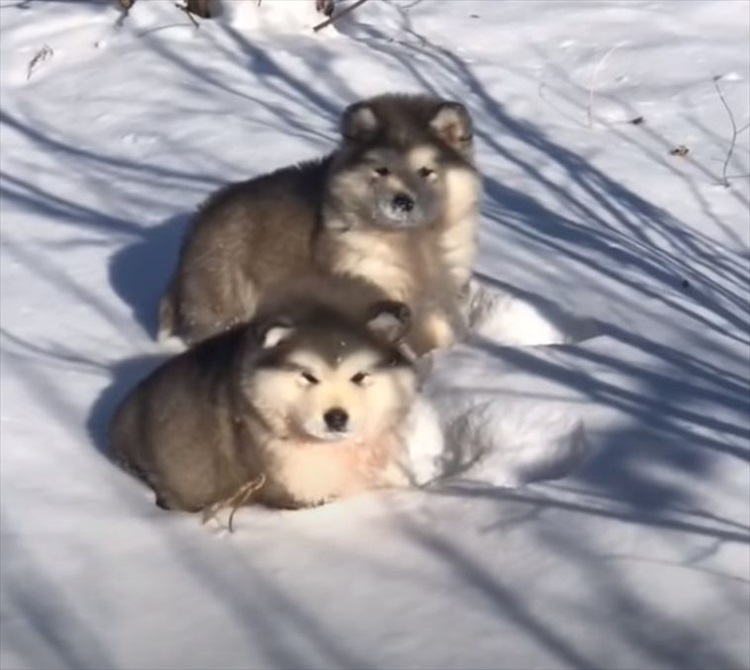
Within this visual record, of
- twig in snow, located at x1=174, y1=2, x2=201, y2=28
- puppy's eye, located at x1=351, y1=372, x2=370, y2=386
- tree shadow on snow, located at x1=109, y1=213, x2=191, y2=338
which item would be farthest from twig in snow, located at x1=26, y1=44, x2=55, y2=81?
puppy's eye, located at x1=351, y1=372, x2=370, y2=386

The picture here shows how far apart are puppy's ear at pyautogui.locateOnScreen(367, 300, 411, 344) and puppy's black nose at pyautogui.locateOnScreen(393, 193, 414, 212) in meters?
0.95

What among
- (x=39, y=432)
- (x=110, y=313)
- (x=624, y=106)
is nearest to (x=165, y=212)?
(x=110, y=313)

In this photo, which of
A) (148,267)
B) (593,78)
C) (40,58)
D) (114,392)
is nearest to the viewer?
(114,392)

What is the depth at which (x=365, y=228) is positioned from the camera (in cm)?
678

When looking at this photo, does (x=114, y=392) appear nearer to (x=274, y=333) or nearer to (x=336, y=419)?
(x=274, y=333)

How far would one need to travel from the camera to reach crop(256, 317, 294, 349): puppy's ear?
5.41m

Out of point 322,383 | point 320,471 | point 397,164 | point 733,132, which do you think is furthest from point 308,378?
point 733,132

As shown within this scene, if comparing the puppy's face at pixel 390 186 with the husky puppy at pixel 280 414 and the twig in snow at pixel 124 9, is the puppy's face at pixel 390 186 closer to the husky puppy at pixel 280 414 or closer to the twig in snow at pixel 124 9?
the husky puppy at pixel 280 414

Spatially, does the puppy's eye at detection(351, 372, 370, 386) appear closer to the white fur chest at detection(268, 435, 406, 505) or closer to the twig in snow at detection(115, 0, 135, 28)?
the white fur chest at detection(268, 435, 406, 505)

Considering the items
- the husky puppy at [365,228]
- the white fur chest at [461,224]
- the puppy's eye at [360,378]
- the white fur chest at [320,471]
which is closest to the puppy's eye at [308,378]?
the puppy's eye at [360,378]

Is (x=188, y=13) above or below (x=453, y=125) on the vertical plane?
below

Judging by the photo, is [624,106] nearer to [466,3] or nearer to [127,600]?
[466,3]

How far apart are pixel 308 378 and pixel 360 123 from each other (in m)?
1.70

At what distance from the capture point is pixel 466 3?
11.8 m
